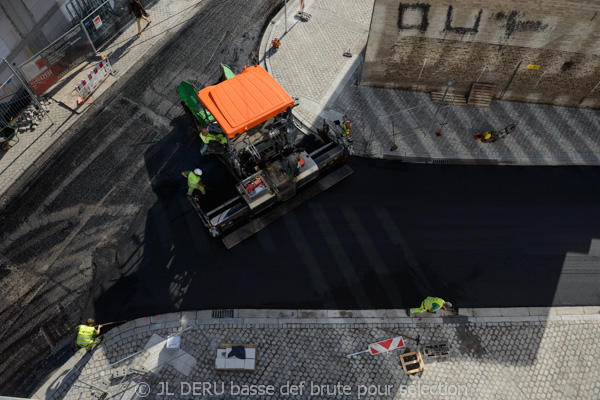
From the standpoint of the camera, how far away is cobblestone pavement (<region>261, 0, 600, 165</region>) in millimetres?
18547

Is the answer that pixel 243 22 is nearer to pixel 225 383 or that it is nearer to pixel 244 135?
pixel 244 135

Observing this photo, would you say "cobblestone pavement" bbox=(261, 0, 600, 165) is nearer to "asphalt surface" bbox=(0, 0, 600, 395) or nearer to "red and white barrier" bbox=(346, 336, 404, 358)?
"asphalt surface" bbox=(0, 0, 600, 395)

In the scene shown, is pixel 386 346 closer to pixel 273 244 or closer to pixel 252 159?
pixel 273 244

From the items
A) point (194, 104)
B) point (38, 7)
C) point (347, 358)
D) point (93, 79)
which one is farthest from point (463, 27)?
point (38, 7)

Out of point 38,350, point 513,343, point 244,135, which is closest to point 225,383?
point 38,350

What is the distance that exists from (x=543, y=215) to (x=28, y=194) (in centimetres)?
2211

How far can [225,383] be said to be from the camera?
44.7 feet

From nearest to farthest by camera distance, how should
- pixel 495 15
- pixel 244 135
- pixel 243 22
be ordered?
pixel 244 135 < pixel 495 15 < pixel 243 22

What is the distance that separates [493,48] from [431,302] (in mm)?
11807

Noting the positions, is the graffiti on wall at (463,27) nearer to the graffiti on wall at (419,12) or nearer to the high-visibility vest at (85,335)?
the graffiti on wall at (419,12)

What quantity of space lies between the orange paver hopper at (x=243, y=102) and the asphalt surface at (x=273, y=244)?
3.93 m

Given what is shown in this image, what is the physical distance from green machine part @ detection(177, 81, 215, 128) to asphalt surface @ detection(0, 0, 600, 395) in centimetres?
Result: 140

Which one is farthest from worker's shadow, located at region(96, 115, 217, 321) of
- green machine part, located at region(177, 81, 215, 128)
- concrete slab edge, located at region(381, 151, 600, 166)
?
concrete slab edge, located at region(381, 151, 600, 166)

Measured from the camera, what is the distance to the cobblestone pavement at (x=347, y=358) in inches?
534
